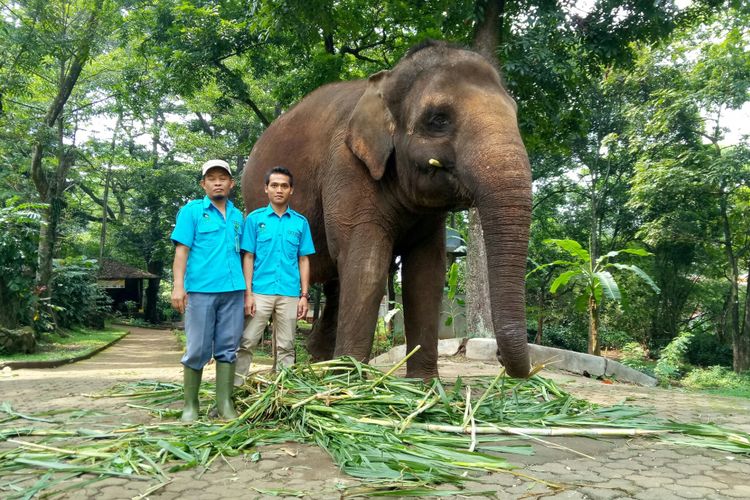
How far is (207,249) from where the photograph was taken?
400 cm

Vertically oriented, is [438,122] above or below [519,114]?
below

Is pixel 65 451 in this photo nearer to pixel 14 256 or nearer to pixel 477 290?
pixel 477 290

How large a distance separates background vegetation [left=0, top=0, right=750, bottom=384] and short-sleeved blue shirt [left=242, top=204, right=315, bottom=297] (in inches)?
231

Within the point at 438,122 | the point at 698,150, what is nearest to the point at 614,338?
the point at 698,150

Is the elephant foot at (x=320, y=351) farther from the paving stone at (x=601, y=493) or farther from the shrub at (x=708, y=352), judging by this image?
the shrub at (x=708, y=352)

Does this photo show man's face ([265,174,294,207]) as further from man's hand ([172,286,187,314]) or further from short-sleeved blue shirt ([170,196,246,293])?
man's hand ([172,286,187,314])

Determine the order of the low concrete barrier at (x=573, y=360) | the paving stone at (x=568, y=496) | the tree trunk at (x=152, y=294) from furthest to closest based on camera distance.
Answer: the tree trunk at (x=152, y=294)
the low concrete barrier at (x=573, y=360)
the paving stone at (x=568, y=496)

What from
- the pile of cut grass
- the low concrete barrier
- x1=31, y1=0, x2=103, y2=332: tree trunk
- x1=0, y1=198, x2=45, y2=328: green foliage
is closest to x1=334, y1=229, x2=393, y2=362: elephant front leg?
the pile of cut grass

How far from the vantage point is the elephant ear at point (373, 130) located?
15.4 feet

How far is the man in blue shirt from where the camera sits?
4363 mm

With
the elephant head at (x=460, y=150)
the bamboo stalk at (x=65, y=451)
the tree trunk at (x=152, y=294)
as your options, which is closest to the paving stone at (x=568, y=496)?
the elephant head at (x=460, y=150)

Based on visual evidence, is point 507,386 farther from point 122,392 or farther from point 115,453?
point 122,392

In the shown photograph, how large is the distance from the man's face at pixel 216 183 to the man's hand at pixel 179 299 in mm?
646

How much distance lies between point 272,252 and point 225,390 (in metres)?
1.02
